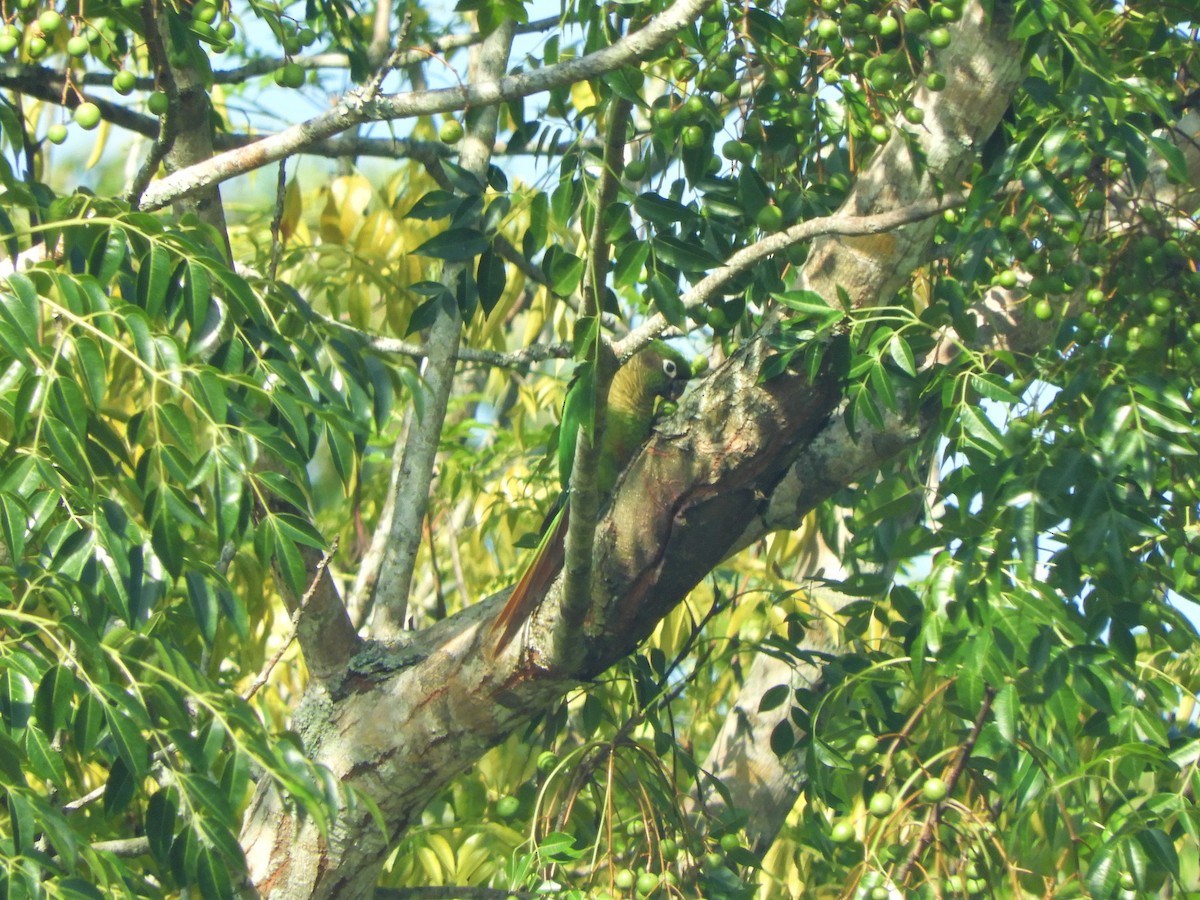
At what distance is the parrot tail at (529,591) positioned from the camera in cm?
184

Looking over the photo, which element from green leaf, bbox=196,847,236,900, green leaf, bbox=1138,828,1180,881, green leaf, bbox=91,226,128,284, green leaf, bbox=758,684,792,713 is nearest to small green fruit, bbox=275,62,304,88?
green leaf, bbox=91,226,128,284

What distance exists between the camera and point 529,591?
1853mm

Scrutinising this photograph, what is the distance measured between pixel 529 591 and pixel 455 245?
21.4 inches

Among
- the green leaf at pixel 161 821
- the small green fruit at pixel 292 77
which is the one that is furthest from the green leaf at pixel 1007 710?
the small green fruit at pixel 292 77

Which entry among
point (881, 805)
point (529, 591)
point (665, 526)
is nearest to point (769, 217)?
point (665, 526)

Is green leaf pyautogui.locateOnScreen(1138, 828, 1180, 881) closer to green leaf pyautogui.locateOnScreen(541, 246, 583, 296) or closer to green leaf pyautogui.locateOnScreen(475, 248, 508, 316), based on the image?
green leaf pyautogui.locateOnScreen(541, 246, 583, 296)

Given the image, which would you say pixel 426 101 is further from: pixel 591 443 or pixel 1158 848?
pixel 1158 848

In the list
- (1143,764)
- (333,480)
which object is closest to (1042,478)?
(1143,764)

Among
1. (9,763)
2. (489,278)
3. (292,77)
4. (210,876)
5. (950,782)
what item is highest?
(292,77)

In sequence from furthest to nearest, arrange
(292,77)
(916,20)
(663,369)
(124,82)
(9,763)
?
(663,369), (292,77), (124,82), (916,20), (9,763)

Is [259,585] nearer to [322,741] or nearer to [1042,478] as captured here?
[322,741]

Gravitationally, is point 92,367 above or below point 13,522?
above

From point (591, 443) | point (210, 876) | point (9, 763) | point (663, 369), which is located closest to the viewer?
point (9, 763)

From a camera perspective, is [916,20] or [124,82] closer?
[916,20]
